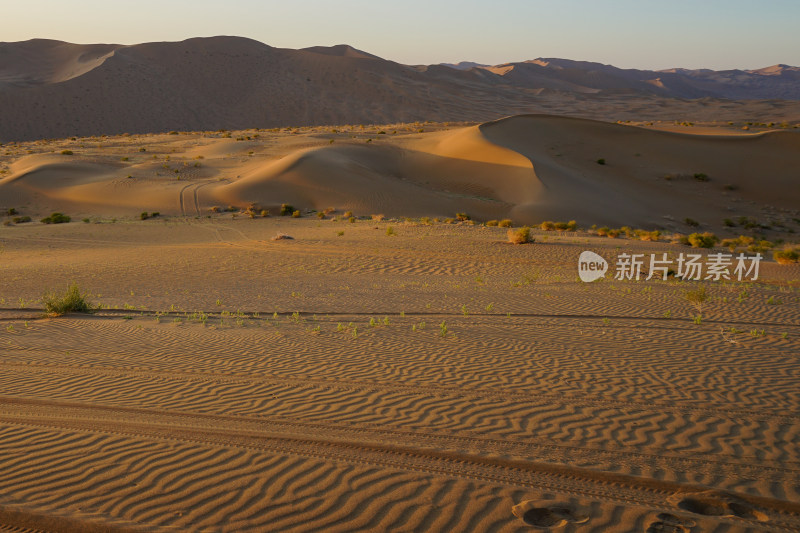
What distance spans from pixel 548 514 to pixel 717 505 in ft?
4.41

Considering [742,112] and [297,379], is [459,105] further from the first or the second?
[297,379]

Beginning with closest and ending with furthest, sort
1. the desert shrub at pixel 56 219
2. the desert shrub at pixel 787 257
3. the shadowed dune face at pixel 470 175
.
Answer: the desert shrub at pixel 787 257 < the desert shrub at pixel 56 219 < the shadowed dune face at pixel 470 175

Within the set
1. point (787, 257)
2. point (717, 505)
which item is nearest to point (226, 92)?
point (787, 257)

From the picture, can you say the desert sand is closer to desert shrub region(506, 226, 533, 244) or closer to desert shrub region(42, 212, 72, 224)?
desert shrub region(506, 226, 533, 244)

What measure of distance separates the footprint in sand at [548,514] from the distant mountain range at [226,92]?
290ft

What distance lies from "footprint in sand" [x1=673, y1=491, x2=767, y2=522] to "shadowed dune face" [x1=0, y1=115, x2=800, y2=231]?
25.9 meters

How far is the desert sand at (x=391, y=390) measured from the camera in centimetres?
483

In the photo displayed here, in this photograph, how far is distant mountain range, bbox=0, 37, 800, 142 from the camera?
8642 cm

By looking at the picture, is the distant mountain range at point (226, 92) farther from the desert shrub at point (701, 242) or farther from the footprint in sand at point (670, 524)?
the footprint in sand at point (670, 524)

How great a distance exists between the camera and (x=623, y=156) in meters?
43.0

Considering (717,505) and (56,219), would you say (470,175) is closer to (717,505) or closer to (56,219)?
(56,219)

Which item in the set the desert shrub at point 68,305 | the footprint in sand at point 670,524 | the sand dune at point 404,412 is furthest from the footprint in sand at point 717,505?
the desert shrub at point 68,305

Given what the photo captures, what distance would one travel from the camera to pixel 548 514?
4.67 metres

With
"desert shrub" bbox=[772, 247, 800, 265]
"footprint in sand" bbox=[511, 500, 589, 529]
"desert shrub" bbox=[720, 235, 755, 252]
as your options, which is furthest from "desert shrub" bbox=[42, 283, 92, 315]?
"desert shrub" bbox=[720, 235, 755, 252]
